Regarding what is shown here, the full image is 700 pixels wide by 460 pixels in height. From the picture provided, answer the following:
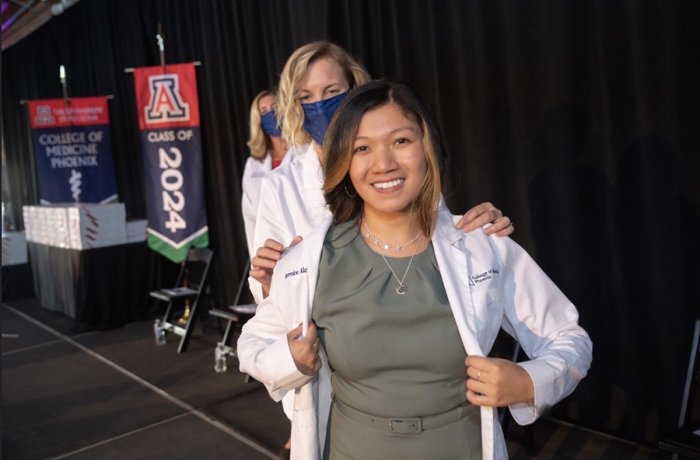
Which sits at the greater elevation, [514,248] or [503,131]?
[503,131]

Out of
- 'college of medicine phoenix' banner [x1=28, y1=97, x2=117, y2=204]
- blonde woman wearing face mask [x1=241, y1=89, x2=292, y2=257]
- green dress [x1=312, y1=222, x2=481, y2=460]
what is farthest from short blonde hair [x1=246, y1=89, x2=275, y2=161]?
'college of medicine phoenix' banner [x1=28, y1=97, x2=117, y2=204]

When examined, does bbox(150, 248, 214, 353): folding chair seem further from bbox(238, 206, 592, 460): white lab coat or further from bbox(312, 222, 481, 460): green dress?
bbox(312, 222, 481, 460): green dress

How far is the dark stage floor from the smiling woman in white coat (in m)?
1.80

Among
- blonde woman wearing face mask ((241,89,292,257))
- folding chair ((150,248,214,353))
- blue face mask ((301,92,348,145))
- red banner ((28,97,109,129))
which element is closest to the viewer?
blue face mask ((301,92,348,145))

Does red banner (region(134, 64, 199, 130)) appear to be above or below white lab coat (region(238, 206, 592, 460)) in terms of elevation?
above

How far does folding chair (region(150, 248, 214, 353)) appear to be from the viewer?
15.6 ft

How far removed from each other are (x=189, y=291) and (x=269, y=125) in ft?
6.58

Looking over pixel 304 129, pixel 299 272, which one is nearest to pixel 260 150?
pixel 304 129

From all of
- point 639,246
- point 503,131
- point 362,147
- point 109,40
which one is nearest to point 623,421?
point 639,246

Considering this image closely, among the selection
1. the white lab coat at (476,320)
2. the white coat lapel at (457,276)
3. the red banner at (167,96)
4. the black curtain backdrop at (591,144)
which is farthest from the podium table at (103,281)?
the white coat lapel at (457,276)

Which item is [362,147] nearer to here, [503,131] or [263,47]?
[503,131]

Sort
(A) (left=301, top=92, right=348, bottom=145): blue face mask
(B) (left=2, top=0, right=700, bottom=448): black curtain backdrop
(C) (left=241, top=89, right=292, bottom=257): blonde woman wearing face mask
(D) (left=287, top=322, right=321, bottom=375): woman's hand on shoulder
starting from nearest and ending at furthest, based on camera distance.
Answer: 1. (D) (left=287, top=322, right=321, bottom=375): woman's hand on shoulder
2. (A) (left=301, top=92, right=348, bottom=145): blue face mask
3. (B) (left=2, top=0, right=700, bottom=448): black curtain backdrop
4. (C) (left=241, top=89, right=292, bottom=257): blonde woman wearing face mask

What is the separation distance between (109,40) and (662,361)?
650 cm

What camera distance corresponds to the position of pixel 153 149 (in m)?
5.43
